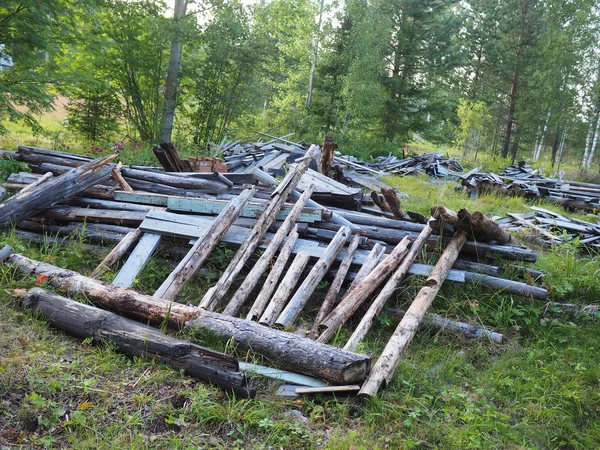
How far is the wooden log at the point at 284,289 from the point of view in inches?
160

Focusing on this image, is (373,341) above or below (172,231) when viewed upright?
below

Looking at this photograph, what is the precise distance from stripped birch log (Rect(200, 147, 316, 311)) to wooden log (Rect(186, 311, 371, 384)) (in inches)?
19.7

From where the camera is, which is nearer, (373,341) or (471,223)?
(373,341)

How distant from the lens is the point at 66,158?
818 cm

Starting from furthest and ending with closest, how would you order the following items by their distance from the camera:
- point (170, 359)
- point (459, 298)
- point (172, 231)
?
point (172, 231)
point (459, 298)
point (170, 359)

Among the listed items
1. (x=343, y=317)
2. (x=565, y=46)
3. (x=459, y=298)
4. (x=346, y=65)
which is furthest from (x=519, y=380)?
(x=565, y=46)

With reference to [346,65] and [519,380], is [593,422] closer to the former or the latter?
[519,380]

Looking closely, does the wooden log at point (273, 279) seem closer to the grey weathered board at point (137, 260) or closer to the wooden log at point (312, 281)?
the wooden log at point (312, 281)

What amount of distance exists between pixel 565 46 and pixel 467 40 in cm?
971

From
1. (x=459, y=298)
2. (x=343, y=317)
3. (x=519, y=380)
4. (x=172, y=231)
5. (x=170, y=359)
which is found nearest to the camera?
(x=170, y=359)

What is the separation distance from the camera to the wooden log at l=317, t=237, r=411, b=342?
4074mm

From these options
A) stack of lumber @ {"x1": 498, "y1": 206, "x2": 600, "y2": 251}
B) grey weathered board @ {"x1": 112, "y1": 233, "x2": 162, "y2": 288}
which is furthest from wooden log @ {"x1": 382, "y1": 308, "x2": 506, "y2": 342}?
grey weathered board @ {"x1": 112, "y1": 233, "x2": 162, "y2": 288}

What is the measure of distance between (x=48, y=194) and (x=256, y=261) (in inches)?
124

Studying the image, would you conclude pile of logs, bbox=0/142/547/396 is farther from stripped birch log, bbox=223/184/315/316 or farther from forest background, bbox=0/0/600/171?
forest background, bbox=0/0/600/171
